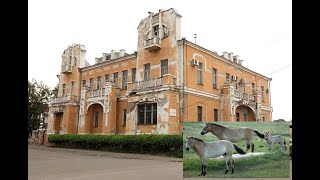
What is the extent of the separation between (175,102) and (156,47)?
16.8ft

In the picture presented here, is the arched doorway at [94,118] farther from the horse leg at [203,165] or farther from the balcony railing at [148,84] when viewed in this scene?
the horse leg at [203,165]

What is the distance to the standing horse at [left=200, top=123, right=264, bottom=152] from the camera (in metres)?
9.24

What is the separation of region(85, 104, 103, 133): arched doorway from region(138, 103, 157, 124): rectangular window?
24.1 feet

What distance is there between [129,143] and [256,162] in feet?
53.3

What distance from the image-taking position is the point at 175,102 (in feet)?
79.4

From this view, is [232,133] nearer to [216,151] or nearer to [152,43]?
[216,151]

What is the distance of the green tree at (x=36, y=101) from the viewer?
40.4 metres

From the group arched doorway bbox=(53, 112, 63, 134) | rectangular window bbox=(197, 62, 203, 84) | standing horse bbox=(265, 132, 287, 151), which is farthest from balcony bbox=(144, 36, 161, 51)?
standing horse bbox=(265, 132, 287, 151)

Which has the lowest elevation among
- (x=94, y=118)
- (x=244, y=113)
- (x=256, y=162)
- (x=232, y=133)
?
(x=256, y=162)

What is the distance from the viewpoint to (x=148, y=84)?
996 inches

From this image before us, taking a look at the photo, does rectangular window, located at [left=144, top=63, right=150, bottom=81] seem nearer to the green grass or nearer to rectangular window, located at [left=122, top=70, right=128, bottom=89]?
rectangular window, located at [left=122, top=70, right=128, bottom=89]

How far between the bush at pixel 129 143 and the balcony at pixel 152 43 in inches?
294

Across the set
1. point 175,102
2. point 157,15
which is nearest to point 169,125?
point 175,102

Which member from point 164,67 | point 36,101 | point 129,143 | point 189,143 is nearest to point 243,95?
point 164,67
